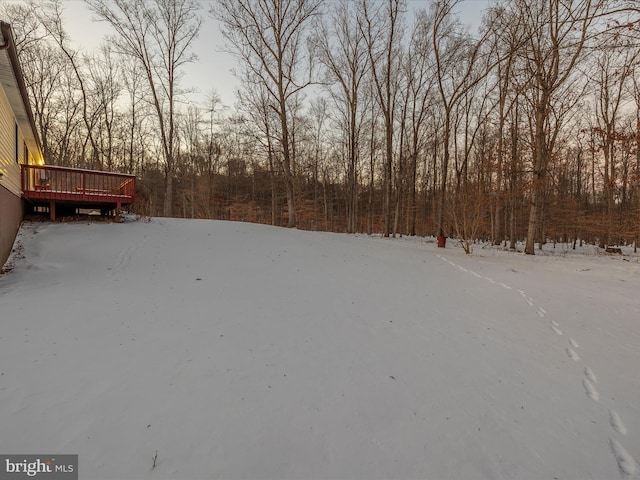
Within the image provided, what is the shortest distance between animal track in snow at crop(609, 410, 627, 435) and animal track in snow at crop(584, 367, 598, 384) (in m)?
0.50

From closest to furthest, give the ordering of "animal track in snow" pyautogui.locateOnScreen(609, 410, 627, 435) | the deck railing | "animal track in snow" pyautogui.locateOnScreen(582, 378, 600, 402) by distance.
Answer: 1. "animal track in snow" pyautogui.locateOnScreen(609, 410, 627, 435)
2. "animal track in snow" pyautogui.locateOnScreen(582, 378, 600, 402)
3. the deck railing

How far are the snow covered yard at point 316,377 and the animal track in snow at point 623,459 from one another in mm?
12

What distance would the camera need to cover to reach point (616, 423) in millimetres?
2223

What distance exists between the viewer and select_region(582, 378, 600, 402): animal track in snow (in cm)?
253

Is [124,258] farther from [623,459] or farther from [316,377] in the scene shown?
[623,459]

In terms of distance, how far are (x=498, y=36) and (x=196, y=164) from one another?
27.9 meters

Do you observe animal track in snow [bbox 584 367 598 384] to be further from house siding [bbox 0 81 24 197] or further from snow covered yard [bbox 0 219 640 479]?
house siding [bbox 0 81 24 197]

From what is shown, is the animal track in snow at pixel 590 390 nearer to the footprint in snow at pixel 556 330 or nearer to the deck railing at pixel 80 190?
the footprint in snow at pixel 556 330

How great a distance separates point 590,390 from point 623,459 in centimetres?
88

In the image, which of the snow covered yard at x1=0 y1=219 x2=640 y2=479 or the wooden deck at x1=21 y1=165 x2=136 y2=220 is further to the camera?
the wooden deck at x1=21 y1=165 x2=136 y2=220

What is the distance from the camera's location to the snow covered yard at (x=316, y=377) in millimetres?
1895

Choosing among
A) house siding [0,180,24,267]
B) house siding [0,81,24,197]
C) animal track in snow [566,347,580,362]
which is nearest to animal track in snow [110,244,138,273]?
house siding [0,180,24,267]

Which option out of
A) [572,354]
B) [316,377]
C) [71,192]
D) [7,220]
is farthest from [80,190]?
[572,354]

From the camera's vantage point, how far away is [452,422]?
2234 mm
